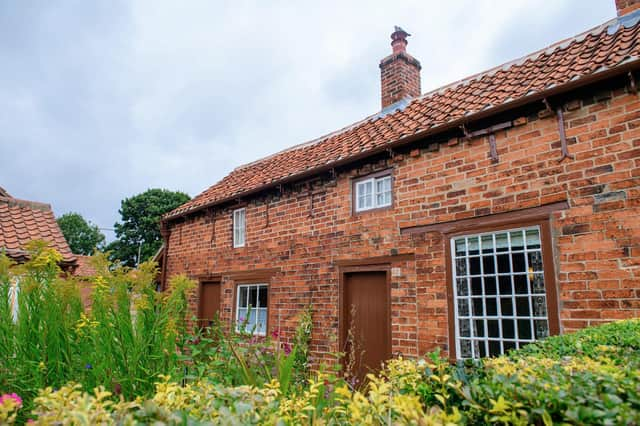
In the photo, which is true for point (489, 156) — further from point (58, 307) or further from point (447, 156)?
point (58, 307)

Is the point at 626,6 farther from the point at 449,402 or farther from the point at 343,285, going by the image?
the point at 449,402

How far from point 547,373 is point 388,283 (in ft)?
16.3

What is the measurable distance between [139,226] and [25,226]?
79.0ft

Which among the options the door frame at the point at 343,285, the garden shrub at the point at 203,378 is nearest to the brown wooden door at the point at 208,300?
the door frame at the point at 343,285

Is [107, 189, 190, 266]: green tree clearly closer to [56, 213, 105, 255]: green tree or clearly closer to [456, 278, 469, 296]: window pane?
[56, 213, 105, 255]: green tree

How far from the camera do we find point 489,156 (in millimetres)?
5715

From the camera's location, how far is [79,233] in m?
44.7

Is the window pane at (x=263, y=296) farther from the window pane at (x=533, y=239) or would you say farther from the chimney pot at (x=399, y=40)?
the chimney pot at (x=399, y=40)

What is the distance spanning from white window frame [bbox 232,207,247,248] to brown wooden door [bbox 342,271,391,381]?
346 cm

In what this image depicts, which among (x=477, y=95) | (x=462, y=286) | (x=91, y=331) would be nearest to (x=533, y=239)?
(x=462, y=286)

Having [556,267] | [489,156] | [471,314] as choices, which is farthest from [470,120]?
[471,314]

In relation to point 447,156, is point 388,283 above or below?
below

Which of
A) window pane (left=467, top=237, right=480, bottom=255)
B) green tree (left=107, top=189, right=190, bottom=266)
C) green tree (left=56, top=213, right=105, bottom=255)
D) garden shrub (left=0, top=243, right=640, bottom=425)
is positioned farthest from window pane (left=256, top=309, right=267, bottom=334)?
green tree (left=56, top=213, right=105, bottom=255)

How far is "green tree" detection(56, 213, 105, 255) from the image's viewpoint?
44.0 meters
